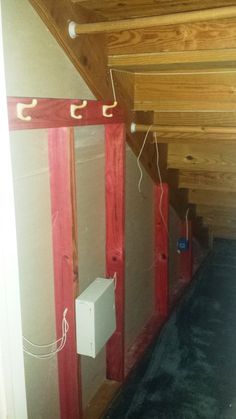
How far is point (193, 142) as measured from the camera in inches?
95.9

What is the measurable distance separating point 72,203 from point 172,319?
1.80 metres

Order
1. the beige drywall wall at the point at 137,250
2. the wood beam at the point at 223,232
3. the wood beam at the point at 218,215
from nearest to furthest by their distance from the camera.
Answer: the beige drywall wall at the point at 137,250
the wood beam at the point at 218,215
the wood beam at the point at 223,232

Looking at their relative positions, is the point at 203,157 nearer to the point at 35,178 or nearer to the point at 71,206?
the point at 71,206

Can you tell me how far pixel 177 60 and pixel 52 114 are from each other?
60 cm

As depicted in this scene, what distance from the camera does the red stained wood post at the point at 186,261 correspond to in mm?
3474

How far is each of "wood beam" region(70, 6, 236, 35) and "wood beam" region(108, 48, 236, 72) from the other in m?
0.28

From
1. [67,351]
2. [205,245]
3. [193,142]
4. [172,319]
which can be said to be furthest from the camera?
[205,245]

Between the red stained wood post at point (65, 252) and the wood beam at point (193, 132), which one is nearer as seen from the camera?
the red stained wood post at point (65, 252)

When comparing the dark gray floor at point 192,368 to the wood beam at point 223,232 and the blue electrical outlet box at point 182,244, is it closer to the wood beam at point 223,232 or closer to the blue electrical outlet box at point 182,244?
the blue electrical outlet box at point 182,244

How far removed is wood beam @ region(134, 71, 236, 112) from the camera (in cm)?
179

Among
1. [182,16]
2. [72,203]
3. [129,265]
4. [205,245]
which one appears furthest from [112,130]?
[205,245]

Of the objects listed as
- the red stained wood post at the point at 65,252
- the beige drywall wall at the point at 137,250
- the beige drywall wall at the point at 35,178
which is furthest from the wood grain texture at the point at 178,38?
the beige drywall wall at the point at 137,250

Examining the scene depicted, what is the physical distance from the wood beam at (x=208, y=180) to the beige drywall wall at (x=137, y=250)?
1.23ft

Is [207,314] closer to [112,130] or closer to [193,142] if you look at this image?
[193,142]
